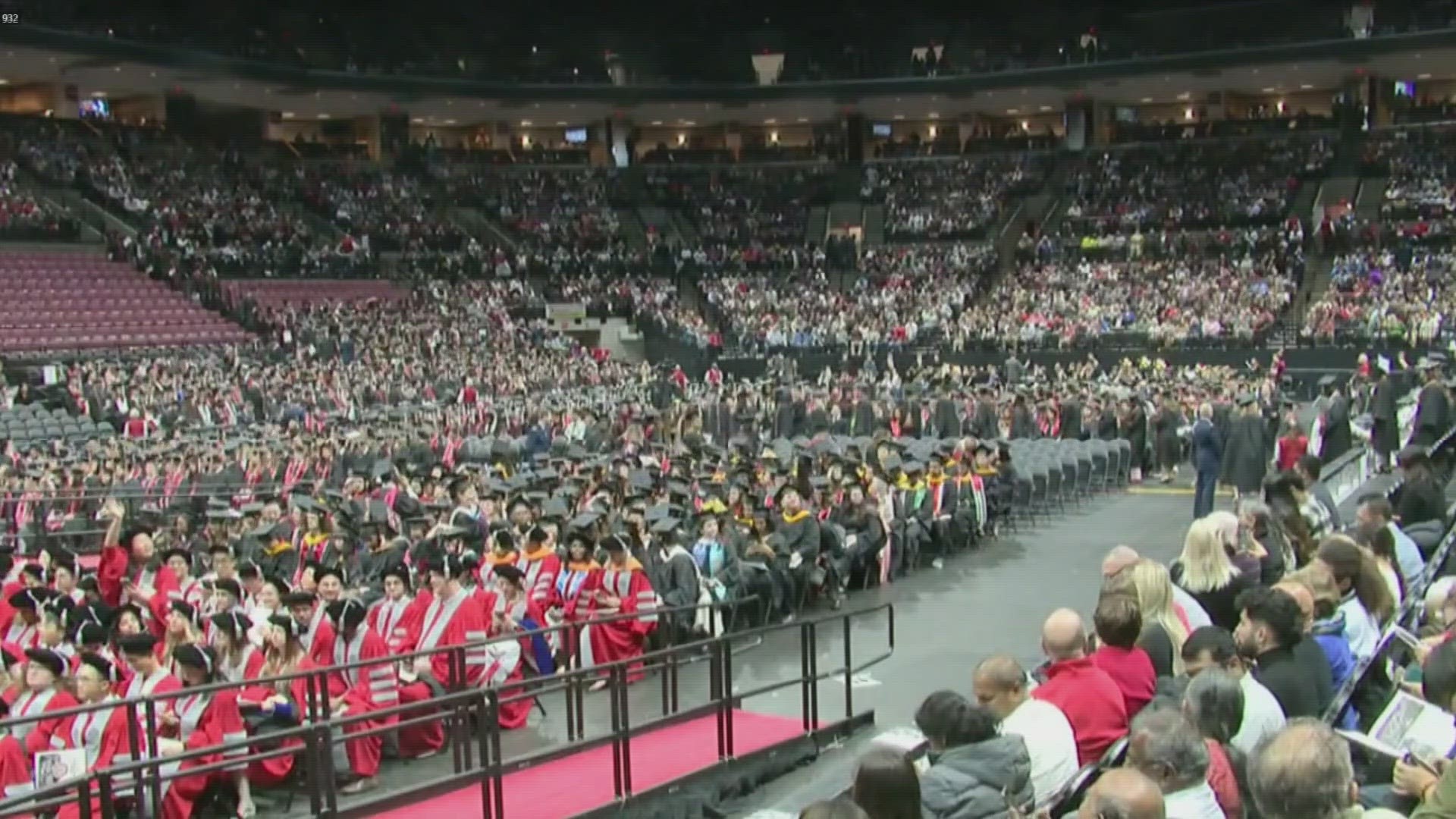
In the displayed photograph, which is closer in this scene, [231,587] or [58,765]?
[58,765]

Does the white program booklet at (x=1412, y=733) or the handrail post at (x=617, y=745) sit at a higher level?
the white program booklet at (x=1412, y=733)

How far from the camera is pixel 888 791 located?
361 cm

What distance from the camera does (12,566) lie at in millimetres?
11633

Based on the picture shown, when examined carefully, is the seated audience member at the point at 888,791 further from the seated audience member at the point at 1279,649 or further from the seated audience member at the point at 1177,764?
the seated audience member at the point at 1279,649

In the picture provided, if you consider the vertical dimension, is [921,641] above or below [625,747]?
below

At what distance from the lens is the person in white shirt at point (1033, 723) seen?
186 inches

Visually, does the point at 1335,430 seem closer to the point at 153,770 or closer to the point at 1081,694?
the point at 1081,694

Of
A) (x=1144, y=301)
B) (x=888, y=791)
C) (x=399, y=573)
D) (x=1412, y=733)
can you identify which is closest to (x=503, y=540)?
(x=399, y=573)

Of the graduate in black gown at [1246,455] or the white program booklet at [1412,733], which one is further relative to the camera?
the graduate in black gown at [1246,455]

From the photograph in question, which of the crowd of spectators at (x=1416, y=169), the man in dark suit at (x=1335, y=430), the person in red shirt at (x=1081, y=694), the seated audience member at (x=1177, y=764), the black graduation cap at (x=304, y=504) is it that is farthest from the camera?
the crowd of spectators at (x=1416, y=169)

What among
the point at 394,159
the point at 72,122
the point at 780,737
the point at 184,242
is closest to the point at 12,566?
the point at 780,737

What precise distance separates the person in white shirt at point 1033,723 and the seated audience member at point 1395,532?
9.73ft

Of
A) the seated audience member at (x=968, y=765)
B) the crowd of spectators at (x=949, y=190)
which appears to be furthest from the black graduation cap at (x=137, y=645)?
the crowd of spectators at (x=949, y=190)

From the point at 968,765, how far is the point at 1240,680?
1081 millimetres
